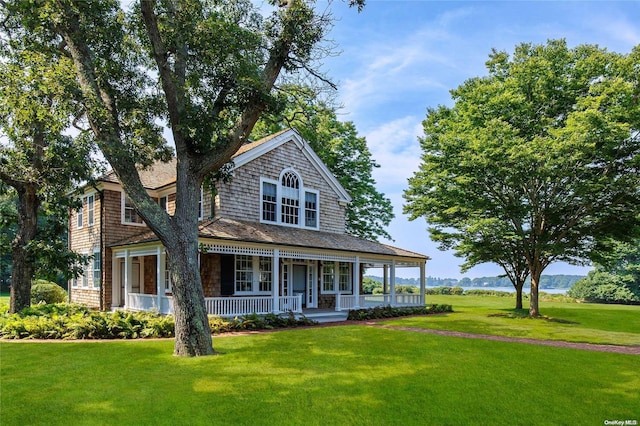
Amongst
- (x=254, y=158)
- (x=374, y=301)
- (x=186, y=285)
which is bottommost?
(x=374, y=301)

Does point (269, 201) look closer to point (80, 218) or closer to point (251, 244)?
point (251, 244)

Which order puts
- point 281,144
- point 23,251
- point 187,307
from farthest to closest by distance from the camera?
point 281,144, point 23,251, point 187,307

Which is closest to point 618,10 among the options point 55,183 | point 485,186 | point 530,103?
point 530,103

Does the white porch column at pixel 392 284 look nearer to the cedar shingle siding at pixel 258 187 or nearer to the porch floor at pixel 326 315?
the cedar shingle siding at pixel 258 187

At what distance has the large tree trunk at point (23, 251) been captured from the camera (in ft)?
53.7

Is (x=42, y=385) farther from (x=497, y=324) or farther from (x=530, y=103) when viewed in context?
(x=530, y=103)

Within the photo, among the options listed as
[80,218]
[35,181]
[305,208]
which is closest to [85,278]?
[80,218]

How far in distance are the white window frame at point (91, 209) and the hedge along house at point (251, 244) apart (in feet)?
0.17

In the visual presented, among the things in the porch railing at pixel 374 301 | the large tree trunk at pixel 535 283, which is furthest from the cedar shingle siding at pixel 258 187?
the large tree trunk at pixel 535 283

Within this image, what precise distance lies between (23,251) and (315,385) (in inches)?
Result: 560

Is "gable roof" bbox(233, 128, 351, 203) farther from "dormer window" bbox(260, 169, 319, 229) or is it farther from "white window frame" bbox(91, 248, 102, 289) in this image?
"white window frame" bbox(91, 248, 102, 289)

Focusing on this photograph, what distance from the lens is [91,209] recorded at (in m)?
20.9

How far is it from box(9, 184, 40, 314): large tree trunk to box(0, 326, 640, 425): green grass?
595 centimetres

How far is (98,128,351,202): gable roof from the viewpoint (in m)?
18.7
